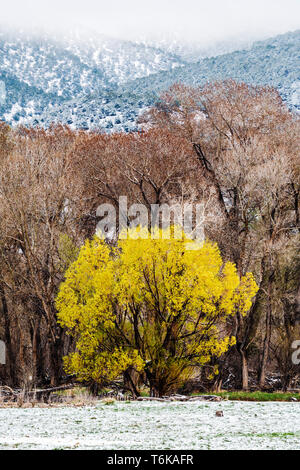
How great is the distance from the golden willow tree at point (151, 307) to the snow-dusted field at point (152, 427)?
749 centimetres

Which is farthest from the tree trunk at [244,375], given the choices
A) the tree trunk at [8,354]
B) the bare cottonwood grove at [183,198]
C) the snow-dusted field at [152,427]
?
the snow-dusted field at [152,427]

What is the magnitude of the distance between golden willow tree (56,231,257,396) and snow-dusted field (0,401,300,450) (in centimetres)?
749

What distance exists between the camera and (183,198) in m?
26.9

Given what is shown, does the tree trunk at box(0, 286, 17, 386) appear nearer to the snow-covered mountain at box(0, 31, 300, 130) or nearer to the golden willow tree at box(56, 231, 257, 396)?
the golden willow tree at box(56, 231, 257, 396)

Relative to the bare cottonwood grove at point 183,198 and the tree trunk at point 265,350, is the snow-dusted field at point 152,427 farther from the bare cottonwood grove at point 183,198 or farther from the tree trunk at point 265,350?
the tree trunk at point 265,350

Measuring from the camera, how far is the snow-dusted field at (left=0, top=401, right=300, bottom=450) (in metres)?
8.51

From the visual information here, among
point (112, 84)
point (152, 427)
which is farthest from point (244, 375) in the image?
point (112, 84)

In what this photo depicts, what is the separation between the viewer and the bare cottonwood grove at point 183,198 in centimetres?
2516

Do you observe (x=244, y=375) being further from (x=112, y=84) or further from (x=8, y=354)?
(x=112, y=84)

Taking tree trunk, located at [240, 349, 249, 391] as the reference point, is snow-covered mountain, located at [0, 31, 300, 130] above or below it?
above

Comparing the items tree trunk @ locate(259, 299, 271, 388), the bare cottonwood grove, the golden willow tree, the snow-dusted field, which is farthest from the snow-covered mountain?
the snow-dusted field

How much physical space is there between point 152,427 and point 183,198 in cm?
1769
